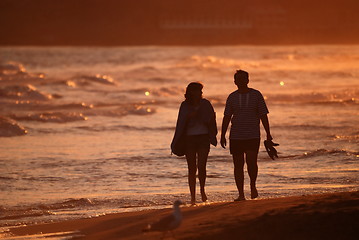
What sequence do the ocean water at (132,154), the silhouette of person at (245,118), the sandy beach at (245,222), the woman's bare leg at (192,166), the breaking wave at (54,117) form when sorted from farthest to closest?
the breaking wave at (54,117) < the ocean water at (132,154) < the woman's bare leg at (192,166) < the silhouette of person at (245,118) < the sandy beach at (245,222)

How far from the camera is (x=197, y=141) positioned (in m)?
10.8

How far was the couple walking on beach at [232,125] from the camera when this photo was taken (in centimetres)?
1057

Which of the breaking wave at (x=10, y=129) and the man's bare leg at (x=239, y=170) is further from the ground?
Answer: the breaking wave at (x=10, y=129)

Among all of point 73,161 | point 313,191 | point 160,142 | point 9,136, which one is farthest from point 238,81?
point 9,136

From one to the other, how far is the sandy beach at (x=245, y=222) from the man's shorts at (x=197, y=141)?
731mm

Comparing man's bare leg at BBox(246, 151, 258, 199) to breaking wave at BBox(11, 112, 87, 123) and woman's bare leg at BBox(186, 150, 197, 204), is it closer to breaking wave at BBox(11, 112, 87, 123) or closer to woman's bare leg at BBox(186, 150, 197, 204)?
woman's bare leg at BBox(186, 150, 197, 204)

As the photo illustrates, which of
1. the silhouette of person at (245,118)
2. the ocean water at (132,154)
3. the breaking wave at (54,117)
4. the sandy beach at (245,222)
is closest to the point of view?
the sandy beach at (245,222)

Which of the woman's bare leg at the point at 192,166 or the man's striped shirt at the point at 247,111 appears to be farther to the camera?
the woman's bare leg at the point at 192,166

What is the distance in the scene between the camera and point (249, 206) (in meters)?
9.77

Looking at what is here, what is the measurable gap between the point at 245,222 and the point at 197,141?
2110 millimetres

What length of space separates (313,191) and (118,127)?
1057cm

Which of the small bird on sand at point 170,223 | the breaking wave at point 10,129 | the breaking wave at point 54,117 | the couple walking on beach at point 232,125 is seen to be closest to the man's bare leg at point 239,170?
the couple walking on beach at point 232,125

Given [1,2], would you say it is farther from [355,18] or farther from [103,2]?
[355,18]

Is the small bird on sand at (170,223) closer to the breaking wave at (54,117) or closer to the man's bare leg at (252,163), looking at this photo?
the man's bare leg at (252,163)
